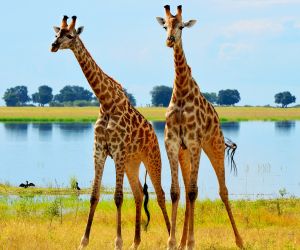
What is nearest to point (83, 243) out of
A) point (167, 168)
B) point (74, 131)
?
point (167, 168)

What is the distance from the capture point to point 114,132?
39.5 ft

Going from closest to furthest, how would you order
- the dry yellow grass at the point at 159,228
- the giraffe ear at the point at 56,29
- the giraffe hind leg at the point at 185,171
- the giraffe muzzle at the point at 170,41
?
the giraffe muzzle at the point at 170,41 → the giraffe ear at the point at 56,29 → the giraffe hind leg at the point at 185,171 → the dry yellow grass at the point at 159,228

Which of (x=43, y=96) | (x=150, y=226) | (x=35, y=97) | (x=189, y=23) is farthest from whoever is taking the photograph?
(x=35, y=97)

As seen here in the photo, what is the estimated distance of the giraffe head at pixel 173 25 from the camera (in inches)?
454

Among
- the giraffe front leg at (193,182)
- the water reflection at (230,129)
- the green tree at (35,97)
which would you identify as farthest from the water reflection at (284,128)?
the giraffe front leg at (193,182)

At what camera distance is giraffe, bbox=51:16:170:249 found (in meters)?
12.0

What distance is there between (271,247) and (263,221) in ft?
15.0

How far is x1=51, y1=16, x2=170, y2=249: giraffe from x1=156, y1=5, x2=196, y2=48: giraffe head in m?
1.39

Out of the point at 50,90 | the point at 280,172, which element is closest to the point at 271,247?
the point at 280,172

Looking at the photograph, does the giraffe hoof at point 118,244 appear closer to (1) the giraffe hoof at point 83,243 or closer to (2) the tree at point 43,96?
(1) the giraffe hoof at point 83,243

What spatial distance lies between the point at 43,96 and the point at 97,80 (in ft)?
451

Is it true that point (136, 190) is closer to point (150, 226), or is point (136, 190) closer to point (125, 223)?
point (150, 226)

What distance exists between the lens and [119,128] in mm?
12070

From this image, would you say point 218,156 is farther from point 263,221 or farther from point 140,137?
point 263,221
